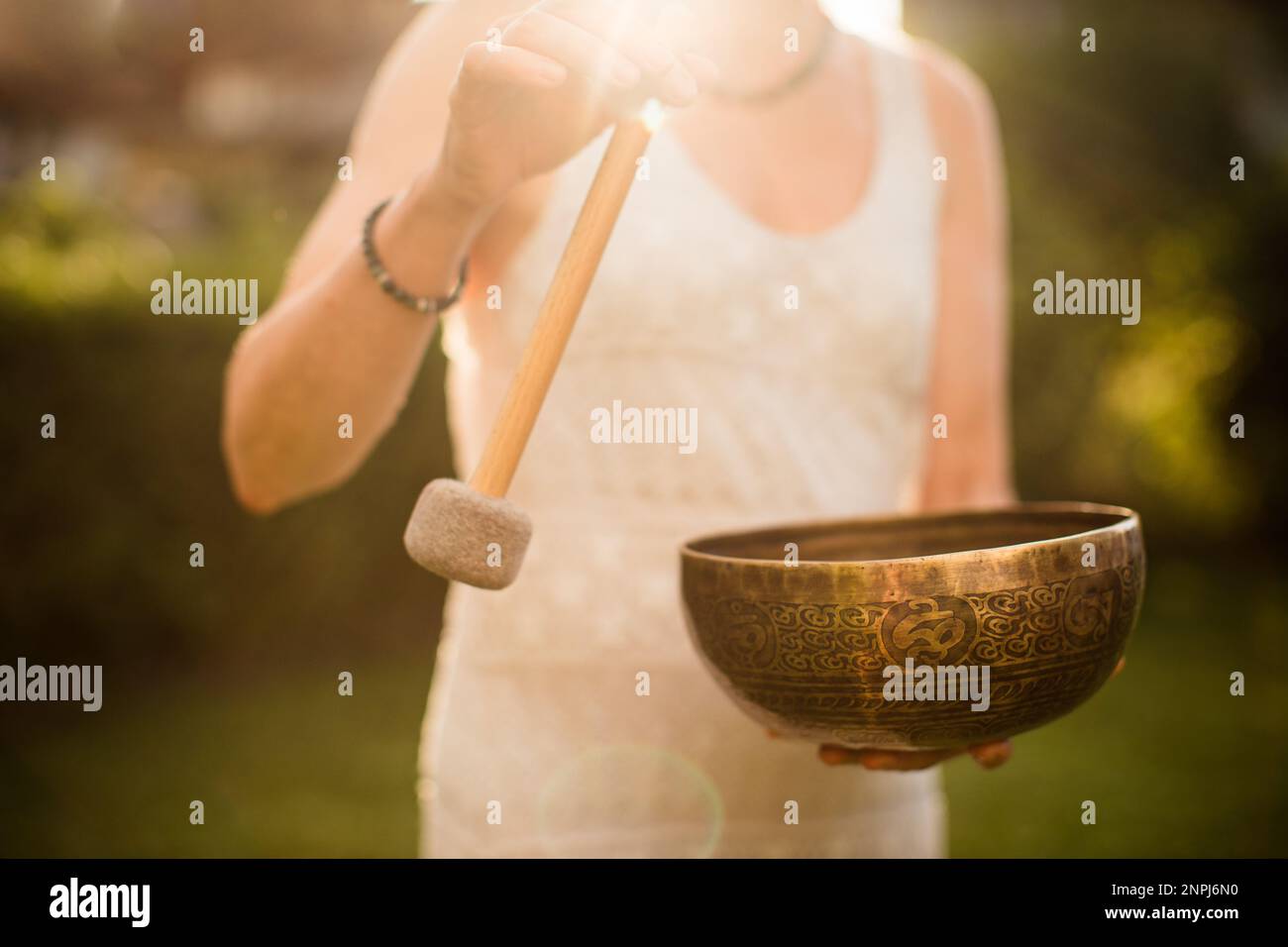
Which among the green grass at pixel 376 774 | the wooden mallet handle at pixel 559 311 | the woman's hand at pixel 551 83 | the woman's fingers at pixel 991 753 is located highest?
the woman's hand at pixel 551 83

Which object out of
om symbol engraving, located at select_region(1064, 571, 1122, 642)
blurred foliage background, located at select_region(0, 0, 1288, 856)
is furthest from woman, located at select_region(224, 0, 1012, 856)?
blurred foliage background, located at select_region(0, 0, 1288, 856)

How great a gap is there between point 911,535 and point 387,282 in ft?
2.09

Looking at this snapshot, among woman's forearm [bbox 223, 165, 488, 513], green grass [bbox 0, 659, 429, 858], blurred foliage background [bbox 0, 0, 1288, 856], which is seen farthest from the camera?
blurred foliage background [bbox 0, 0, 1288, 856]

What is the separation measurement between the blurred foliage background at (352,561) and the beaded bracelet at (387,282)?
240 centimetres

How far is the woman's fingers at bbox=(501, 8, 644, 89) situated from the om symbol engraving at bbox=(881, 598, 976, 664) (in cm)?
47

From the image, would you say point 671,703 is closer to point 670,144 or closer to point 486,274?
point 486,274

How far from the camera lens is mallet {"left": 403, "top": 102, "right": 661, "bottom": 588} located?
0.91 metres

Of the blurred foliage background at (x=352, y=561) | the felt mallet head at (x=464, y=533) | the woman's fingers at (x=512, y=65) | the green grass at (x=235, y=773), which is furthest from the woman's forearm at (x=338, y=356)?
the green grass at (x=235, y=773)

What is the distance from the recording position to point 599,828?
1.36m

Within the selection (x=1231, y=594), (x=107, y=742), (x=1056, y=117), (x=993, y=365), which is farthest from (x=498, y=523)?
(x=1056, y=117)

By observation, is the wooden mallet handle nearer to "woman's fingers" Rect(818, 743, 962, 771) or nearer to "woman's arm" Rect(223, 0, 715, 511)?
"woman's arm" Rect(223, 0, 715, 511)

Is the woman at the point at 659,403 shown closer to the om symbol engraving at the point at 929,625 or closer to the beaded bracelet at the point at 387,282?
the beaded bracelet at the point at 387,282

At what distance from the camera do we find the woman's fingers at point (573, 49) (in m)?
0.91

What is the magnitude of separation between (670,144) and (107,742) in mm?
3744
